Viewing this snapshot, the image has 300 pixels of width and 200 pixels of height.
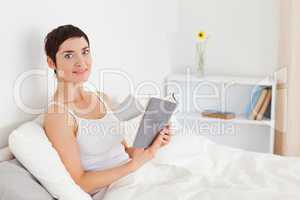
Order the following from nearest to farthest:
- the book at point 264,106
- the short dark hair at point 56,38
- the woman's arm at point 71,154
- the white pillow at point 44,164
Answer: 1. the white pillow at point 44,164
2. the woman's arm at point 71,154
3. the short dark hair at point 56,38
4. the book at point 264,106

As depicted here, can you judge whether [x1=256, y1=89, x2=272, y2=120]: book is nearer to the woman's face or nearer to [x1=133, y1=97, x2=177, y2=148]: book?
[x1=133, y1=97, x2=177, y2=148]: book

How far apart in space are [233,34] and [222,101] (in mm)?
497

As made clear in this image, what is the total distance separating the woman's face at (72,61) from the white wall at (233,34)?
1627 millimetres

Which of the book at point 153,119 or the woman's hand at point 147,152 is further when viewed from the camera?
the woman's hand at point 147,152

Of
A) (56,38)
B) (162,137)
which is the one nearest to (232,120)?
(162,137)

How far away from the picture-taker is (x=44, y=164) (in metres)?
1.71

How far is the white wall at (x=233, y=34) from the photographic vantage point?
3.31 metres

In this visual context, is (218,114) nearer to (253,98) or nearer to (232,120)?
(232,120)

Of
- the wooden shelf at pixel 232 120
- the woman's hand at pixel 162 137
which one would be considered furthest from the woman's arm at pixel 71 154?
the wooden shelf at pixel 232 120

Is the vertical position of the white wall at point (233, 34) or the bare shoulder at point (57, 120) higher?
the white wall at point (233, 34)

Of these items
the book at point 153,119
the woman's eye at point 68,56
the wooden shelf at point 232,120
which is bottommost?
the wooden shelf at point 232,120

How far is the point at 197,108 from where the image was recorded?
3562 mm

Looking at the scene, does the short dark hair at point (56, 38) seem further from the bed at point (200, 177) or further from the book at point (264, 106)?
the book at point (264, 106)

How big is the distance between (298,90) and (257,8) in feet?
2.13
